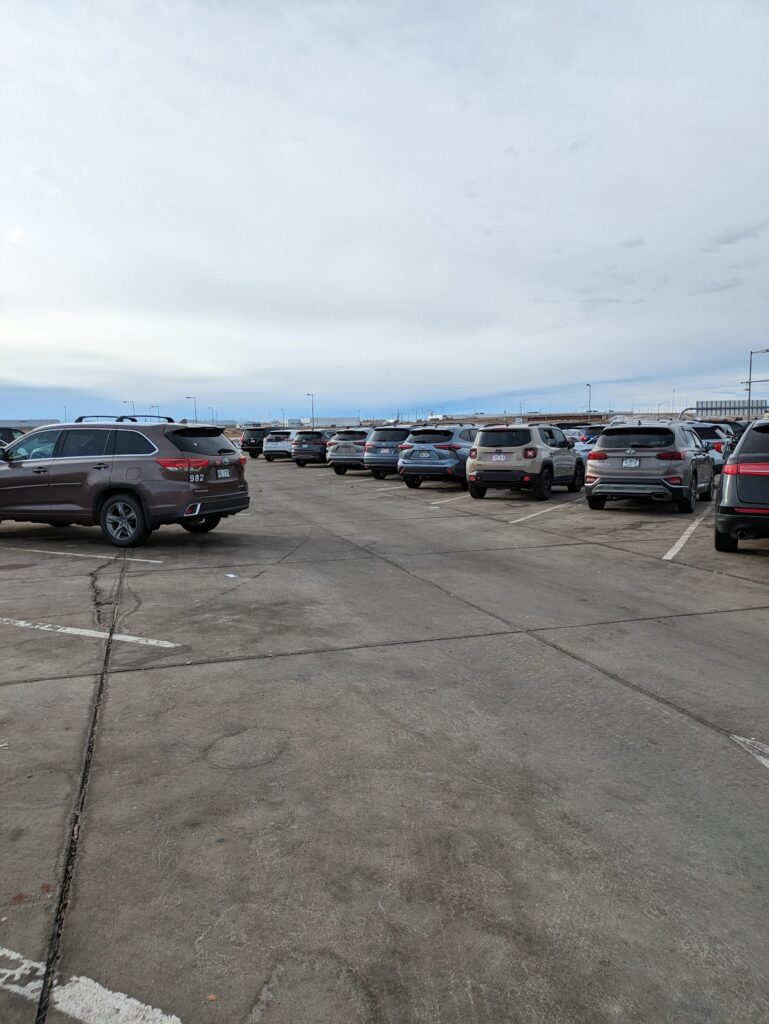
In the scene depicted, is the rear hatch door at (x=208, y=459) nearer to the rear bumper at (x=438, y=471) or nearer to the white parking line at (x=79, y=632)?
the white parking line at (x=79, y=632)

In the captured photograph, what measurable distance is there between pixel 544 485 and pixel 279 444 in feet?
80.2

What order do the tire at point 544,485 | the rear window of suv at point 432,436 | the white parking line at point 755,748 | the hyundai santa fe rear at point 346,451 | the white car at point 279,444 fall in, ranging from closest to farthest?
the white parking line at point 755,748, the tire at point 544,485, the rear window of suv at point 432,436, the hyundai santa fe rear at point 346,451, the white car at point 279,444

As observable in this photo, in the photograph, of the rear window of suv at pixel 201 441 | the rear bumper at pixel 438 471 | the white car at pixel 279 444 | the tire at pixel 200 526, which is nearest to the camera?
the rear window of suv at pixel 201 441

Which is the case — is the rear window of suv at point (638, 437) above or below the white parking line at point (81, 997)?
above

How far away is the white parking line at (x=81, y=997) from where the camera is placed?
7.48 ft

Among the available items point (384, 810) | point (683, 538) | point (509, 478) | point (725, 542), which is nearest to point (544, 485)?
point (509, 478)

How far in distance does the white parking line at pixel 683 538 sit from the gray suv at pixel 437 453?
730cm

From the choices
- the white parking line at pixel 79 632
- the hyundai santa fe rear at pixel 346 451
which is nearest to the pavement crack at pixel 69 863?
the white parking line at pixel 79 632

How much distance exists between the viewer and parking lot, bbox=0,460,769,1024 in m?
2.44

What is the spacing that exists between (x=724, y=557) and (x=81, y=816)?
9.39m

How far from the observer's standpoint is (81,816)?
3406mm

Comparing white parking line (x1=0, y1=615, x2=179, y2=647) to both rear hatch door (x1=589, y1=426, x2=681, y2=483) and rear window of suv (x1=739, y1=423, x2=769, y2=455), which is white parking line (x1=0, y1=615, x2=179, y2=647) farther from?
rear hatch door (x1=589, y1=426, x2=681, y2=483)

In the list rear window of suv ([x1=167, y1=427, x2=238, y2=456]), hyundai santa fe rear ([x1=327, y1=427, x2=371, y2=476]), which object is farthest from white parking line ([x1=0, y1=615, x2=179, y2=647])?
hyundai santa fe rear ([x1=327, y1=427, x2=371, y2=476])

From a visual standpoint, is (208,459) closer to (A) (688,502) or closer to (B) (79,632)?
(B) (79,632)
